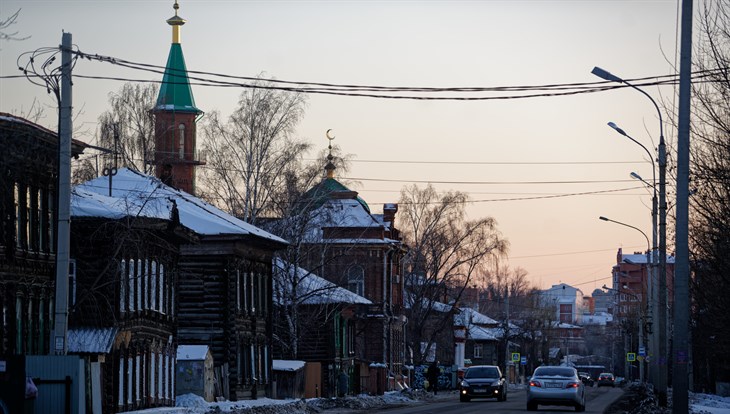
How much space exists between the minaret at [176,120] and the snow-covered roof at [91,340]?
34232 millimetres

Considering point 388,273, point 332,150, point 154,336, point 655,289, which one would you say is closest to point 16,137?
point 154,336

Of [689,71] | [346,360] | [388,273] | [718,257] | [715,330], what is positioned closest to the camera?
[689,71]

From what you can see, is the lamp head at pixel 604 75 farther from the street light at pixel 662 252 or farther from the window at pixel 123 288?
the window at pixel 123 288

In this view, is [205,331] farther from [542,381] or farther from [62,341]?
[62,341]

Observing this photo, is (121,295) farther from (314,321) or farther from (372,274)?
(372,274)

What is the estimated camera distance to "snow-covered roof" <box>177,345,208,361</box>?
149ft

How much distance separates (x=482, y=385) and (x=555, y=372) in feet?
48.8

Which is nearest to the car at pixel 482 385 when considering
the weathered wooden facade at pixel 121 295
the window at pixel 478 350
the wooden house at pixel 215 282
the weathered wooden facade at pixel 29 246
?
the wooden house at pixel 215 282

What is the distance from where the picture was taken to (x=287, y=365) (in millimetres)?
56062

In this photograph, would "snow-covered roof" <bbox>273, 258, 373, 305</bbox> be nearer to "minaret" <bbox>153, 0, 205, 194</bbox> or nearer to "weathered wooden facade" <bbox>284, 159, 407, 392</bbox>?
"weathered wooden facade" <bbox>284, 159, 407, 392</bbox>

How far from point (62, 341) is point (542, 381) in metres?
18.9

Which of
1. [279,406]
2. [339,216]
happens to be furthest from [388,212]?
[279,406]

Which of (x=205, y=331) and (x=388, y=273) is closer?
(x=205, y=331)

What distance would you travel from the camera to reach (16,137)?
2956 cm
